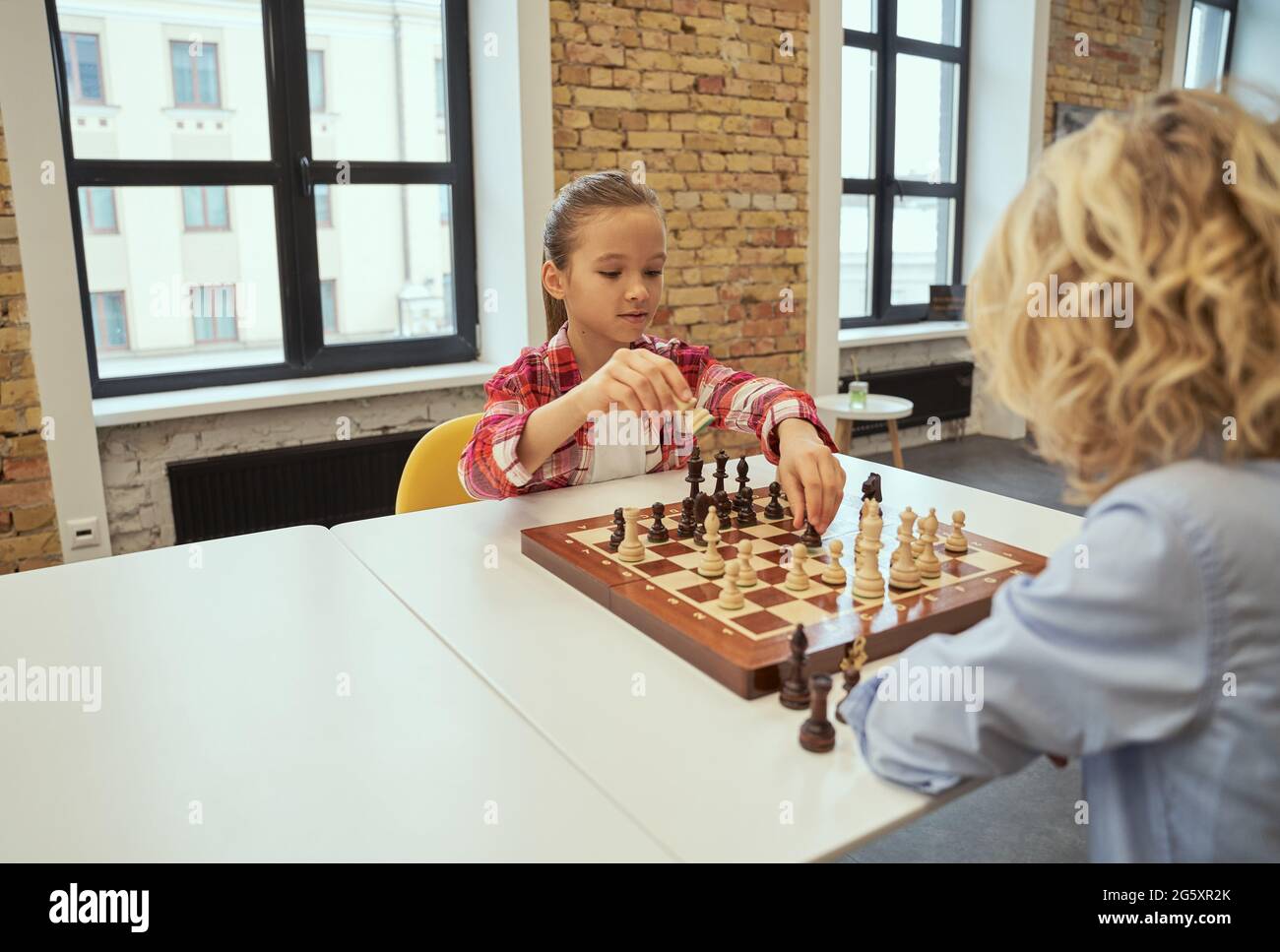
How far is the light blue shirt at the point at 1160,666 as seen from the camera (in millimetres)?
768

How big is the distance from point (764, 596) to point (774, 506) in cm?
45

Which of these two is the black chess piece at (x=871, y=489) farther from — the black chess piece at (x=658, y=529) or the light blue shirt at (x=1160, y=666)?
the light blue shirt at (x=1160, y=666)

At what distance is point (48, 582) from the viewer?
1.63 meters

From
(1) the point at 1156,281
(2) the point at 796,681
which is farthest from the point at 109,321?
(1) the point at 1156,281

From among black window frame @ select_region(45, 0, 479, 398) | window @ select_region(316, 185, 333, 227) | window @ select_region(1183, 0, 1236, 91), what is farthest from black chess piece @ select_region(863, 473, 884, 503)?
window @ select_region(1183, 0, 1236, 91)

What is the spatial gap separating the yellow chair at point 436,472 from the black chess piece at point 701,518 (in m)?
0.70

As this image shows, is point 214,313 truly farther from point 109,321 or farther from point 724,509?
point 724,509

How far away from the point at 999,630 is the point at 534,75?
3.69m

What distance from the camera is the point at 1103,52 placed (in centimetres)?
668

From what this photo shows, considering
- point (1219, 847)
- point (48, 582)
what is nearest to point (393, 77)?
point (48, 582)

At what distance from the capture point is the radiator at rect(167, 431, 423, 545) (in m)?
3.62

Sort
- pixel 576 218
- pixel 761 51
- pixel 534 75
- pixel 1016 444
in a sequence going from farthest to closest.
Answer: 1. pixel 1016 444
2. pixel 761 51
3. pixel 534 75
4. pixel 576 218

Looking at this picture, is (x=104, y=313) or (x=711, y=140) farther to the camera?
(x=711, y=140)

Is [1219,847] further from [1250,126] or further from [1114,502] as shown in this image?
[1250,126]
